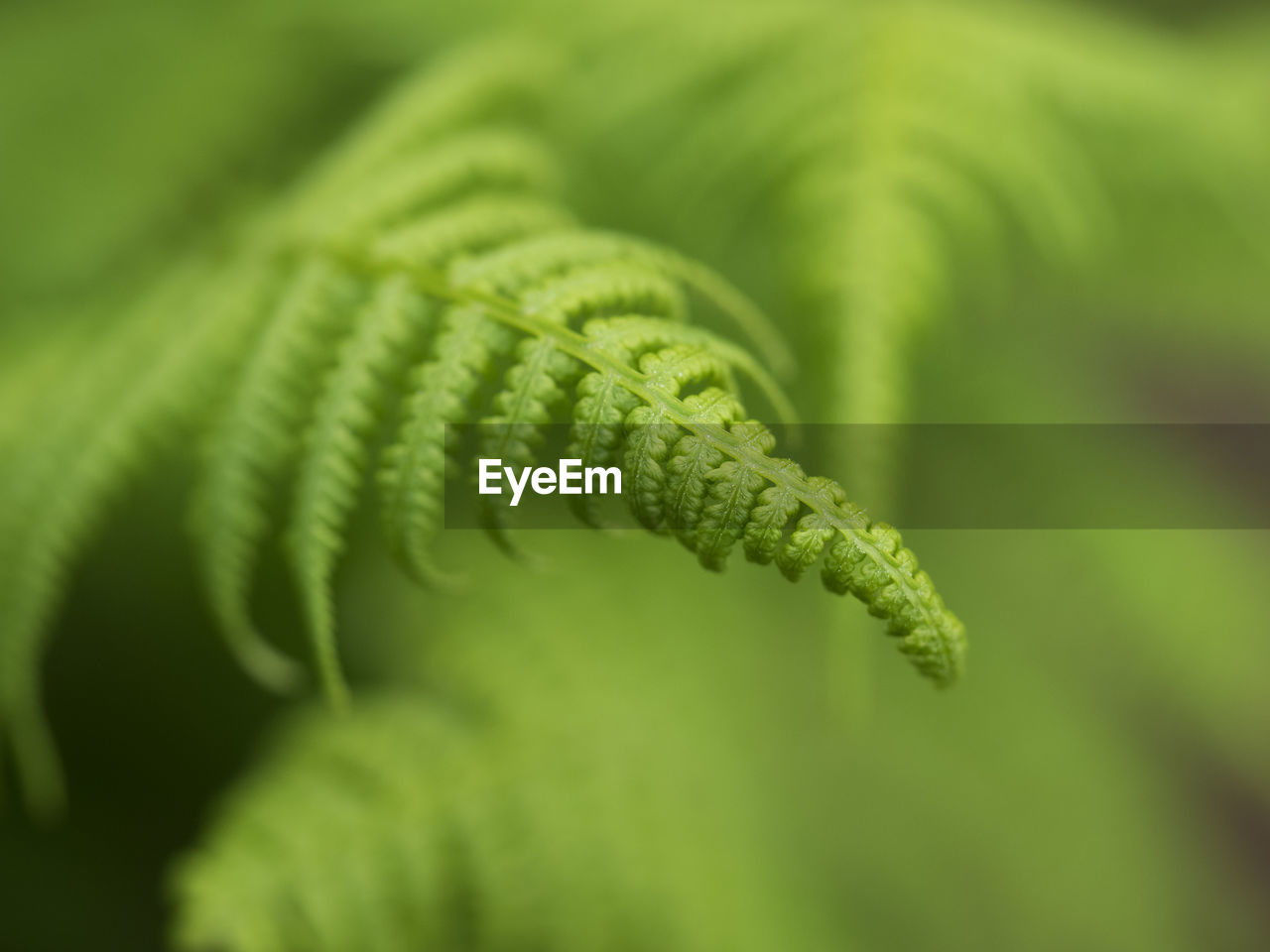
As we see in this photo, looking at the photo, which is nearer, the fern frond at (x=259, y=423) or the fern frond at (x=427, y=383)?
the fern frond at (x=427, y=383)

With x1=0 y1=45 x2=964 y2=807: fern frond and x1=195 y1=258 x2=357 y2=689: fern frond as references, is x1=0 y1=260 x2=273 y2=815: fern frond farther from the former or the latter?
x1=195 y1=258 x2=357 y2=689: fern frond

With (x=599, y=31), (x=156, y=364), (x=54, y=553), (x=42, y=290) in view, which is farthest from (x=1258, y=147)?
(x=42, y=290)

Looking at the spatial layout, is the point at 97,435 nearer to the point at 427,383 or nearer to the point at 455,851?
the point at 427,383

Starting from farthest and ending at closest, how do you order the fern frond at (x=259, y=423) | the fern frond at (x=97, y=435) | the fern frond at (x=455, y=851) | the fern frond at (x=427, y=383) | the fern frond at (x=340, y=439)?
the fern frond at (x=455, y=851) → the fern frond at (x=97, y=435) → the fern frond at (x=259, y=423) → the fern frond at (x=340, y=439) → the fern frond at (x=427, y=383)

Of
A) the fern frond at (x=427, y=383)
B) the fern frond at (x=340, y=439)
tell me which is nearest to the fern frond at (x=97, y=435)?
the fern frond at (x=427, y=383)

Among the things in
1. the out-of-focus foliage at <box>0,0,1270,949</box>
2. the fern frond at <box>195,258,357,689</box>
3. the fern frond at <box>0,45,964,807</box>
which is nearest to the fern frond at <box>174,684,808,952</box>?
the out-of-focus foliage at <box>0,0,1270,949</box>

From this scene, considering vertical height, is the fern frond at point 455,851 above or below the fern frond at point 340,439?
below

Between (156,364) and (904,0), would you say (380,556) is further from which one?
(904,0)

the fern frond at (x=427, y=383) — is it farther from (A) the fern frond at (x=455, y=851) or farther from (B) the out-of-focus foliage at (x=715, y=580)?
(A) the fern frond at (x=455, y=851)

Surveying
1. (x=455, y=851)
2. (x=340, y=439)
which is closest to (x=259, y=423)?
(x=340, y=439)
